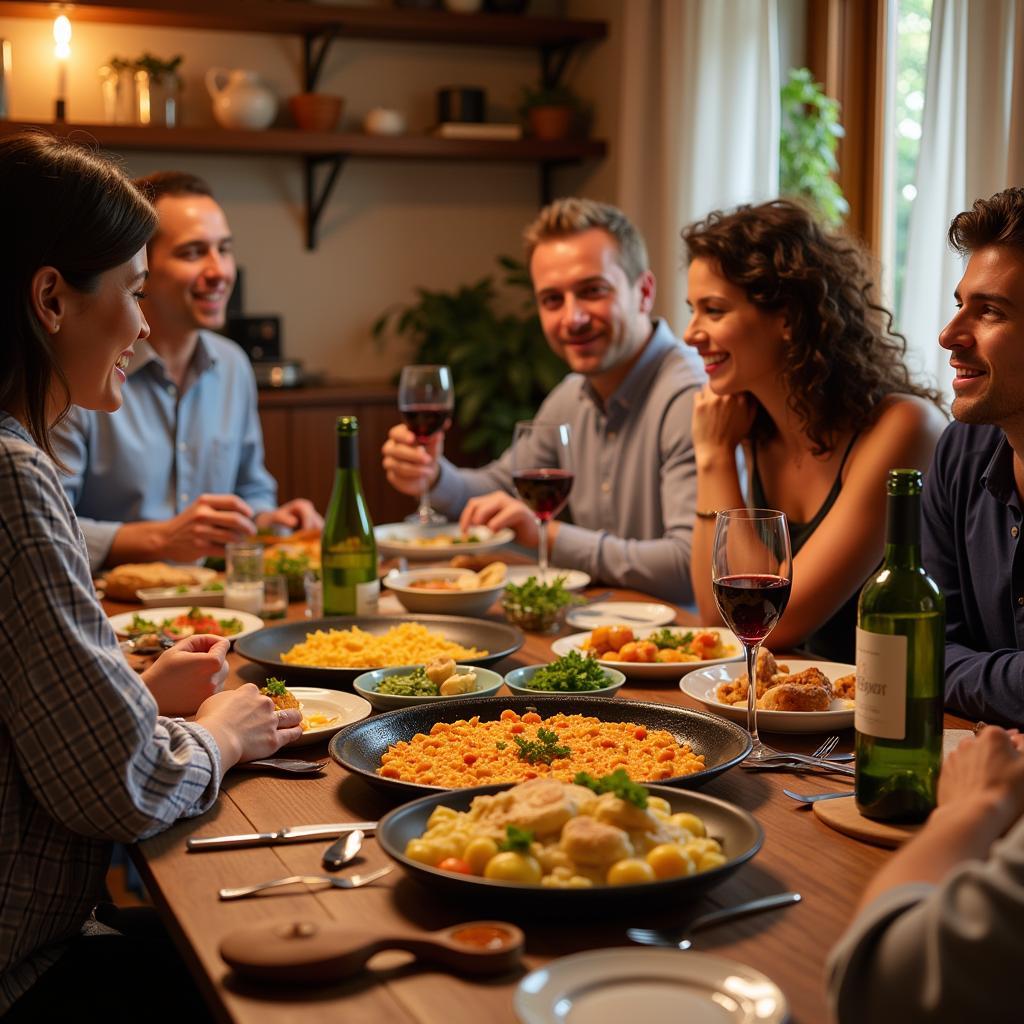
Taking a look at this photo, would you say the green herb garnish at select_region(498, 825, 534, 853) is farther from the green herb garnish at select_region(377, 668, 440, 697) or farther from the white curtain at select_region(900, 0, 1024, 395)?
the white curtain at select_region(900, 0, 1024, 395)

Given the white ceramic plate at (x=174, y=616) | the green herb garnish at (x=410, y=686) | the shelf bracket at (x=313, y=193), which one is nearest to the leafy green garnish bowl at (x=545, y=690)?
the green herb garnish at (x=410, y=686)

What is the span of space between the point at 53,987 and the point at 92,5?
4.01 m

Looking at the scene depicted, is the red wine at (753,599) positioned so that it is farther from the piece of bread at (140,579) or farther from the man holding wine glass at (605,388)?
the man holding wine glass at (605,388)

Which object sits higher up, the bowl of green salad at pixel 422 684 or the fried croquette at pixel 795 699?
the fried croquette at pixel 795 699

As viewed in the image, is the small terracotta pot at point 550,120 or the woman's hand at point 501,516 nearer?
the woman's hand at point 501,516

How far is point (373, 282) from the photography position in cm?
557

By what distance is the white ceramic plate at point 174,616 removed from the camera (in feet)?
7.27

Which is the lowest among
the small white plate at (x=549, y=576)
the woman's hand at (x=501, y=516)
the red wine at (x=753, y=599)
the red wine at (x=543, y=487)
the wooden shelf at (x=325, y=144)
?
the small white plate at (x=549, y=576)

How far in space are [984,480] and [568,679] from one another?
74 centimetres

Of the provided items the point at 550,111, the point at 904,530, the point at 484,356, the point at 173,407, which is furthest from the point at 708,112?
the point at 904,530

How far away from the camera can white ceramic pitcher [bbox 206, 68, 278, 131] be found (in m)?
4.90

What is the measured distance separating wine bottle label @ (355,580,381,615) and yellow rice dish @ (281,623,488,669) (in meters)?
0.19

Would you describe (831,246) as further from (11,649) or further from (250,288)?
(250,288)

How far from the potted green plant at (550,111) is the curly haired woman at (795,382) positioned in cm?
293
